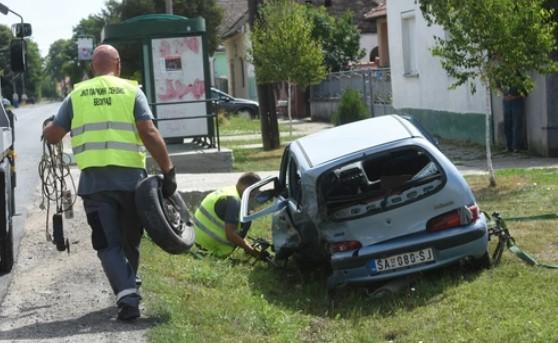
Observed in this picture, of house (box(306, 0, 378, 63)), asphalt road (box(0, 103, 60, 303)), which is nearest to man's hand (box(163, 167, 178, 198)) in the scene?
asphalt road (box(0, 103, 60, 303))

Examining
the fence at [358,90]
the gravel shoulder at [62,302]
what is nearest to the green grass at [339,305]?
the gravel shoulder at [62,302]

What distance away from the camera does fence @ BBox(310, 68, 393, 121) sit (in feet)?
95.7

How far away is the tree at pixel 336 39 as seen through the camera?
1473 inches

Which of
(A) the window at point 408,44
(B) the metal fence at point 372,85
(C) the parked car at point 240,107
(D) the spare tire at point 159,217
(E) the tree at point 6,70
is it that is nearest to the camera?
(D) the spare tire at point 159,217

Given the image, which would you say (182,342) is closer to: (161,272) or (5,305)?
(5,305)

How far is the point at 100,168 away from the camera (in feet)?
23.2

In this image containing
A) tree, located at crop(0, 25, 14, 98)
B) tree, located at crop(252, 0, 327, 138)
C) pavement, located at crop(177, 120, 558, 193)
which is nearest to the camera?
tree, located at crop(0, 25, 14, 98)

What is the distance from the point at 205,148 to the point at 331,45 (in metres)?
17.6

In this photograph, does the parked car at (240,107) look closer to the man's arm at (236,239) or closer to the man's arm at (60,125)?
the man's arm at (236,239)

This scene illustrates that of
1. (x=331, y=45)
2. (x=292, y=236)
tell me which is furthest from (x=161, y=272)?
(x=331, y=45)

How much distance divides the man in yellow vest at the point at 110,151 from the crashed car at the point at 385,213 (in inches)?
69.0

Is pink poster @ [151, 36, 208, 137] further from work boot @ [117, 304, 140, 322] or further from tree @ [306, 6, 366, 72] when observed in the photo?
tree @ [306, 6, 366, 72]

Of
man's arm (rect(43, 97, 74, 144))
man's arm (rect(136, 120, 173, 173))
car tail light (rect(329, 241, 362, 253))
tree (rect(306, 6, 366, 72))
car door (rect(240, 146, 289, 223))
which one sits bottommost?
car tail light (rect(329, 241, 362, 253))

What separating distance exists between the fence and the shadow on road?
21.0m
